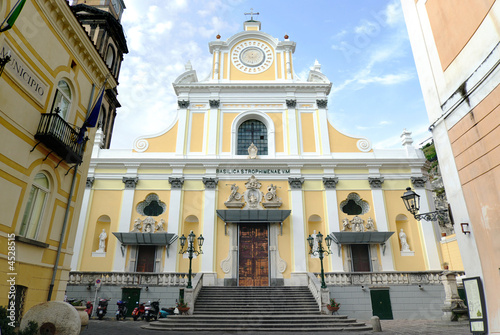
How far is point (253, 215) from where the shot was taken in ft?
65.0

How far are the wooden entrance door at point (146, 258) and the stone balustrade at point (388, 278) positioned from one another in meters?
10.2

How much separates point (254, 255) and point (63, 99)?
1343 cm

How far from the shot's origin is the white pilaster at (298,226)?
19.3 m

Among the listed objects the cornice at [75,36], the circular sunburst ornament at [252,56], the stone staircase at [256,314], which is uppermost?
the circular sunburst ornament at [252,56]

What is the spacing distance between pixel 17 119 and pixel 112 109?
2015 centimetres

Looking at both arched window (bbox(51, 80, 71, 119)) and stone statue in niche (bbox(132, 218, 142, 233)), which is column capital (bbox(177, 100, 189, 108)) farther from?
arched window (bbox(51, 80, 71, 119))

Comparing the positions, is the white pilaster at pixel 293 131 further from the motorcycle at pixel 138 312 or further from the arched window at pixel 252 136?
the motorcycle at pixel 138 312

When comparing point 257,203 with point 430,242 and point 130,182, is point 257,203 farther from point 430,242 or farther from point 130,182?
point 430,242

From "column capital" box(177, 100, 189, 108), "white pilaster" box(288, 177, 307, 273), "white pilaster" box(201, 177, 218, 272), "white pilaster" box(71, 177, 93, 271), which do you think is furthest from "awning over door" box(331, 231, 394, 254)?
"white pilaster" box(71, 177, 93, 271)

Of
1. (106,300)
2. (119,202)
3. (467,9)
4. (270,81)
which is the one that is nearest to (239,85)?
(270,81)

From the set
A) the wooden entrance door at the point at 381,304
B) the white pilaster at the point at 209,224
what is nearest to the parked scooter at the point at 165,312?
the white pilaster at the point at 209,224

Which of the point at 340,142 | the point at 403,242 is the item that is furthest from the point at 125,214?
the point at 403,242

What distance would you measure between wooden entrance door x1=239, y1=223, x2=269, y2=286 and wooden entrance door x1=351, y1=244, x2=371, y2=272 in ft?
16.9

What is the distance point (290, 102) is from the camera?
23.2m
